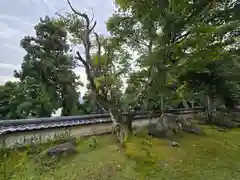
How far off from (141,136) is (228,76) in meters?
6.45

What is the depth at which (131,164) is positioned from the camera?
3811 millimetres

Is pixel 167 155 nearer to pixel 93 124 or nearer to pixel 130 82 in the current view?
pixel 93 124

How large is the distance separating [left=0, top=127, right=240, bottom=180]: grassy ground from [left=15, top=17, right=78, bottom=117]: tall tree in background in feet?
19.7

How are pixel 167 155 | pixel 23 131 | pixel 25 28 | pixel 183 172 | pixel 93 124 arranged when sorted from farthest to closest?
pixel 25 28
pixel 93 124
pixel 23 131
pixel 167 155
pixel 183 172

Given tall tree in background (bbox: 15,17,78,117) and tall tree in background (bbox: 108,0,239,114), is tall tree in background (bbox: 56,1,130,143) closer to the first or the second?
tall tree in background (bbox: 108,0,239,114)

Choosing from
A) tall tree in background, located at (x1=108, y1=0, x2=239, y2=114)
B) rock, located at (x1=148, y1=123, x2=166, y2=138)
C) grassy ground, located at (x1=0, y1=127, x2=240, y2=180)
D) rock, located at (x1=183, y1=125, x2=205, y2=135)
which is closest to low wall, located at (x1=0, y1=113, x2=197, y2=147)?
grassy ground, located at (x1=0, y1=127, x2=240, y2=180)

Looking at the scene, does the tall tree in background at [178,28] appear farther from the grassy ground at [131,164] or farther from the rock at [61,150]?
the rock at [61,150]

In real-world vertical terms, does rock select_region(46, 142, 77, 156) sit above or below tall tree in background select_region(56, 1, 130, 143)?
below

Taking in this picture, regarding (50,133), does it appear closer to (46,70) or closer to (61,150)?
(61,150)

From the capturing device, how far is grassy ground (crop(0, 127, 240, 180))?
343cm

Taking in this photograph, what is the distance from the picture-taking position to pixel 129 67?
378 inches

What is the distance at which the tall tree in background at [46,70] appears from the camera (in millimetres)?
9797

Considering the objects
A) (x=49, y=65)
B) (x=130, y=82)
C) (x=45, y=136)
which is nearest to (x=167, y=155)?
(x=45, y=136)

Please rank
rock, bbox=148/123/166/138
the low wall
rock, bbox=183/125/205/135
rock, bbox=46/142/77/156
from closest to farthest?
1. rock, bbox=46/142/77/156
2. the low wall
3. rock, bbox=148/123/166/138
4. rock, bbox=183/125/205/135
